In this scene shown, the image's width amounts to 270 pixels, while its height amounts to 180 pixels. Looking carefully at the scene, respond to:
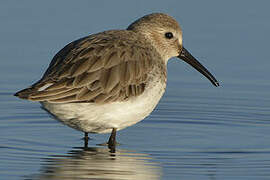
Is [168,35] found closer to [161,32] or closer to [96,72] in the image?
[161,32]

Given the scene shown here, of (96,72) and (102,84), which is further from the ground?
(96,72)

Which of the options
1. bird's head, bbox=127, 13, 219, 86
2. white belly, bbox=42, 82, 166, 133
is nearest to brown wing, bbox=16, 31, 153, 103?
white belly, bbox=42, 82, 166, 133

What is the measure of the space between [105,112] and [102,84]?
0.39 m

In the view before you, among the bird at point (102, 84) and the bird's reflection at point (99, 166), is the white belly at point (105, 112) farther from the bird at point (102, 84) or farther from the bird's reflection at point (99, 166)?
the bird's reflection at point (99, 166)

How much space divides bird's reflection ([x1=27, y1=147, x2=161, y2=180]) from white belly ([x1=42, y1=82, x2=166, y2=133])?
397 millimetres

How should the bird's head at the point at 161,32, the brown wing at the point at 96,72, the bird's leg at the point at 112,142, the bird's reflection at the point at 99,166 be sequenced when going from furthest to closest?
the bird's head at the point at 161,32 < the bird's leg at the point at 112,142 < the brown wing at the point at 96,72 < the bird's reflection at the point at 99,166

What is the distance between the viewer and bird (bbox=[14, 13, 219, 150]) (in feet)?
36.2

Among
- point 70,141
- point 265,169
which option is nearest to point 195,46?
point 70,141

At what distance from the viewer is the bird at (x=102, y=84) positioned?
11.0 m

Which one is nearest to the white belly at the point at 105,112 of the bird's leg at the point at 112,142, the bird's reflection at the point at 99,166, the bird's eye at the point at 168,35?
the bird's leg at the point at 112,142

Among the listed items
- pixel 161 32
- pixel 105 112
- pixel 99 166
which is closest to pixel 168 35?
pixel 161 32

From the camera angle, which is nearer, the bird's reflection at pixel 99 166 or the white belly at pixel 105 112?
the bird's reflection at pixel 99 166

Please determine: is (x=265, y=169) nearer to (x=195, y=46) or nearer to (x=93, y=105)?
(x=93, y=105)

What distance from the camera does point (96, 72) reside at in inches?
447
